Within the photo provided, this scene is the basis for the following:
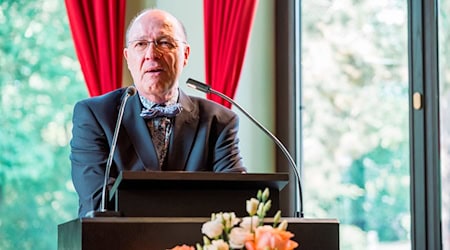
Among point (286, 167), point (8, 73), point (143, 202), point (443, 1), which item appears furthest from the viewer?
point (286, 167)

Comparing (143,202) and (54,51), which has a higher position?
(54,51)

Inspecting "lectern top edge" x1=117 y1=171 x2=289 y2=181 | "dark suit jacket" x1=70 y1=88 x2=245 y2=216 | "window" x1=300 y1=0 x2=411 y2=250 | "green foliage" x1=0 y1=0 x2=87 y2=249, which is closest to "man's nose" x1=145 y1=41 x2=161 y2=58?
"dark suit jacket" x1=70 y1=88 x2=245 y2=216

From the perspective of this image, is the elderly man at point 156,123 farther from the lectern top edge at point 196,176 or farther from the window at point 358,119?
the window at point 358,119

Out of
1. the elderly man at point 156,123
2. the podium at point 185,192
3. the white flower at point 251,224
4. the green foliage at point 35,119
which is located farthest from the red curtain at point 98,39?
the white flower at point 251,224

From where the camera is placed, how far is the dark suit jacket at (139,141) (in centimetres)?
340

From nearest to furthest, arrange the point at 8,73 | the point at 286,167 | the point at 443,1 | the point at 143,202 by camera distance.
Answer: the point at 143,202
the point at 443,1
the point at 8,73
the point at 286,167

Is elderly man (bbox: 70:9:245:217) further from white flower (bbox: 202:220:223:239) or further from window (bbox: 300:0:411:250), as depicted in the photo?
white flower (bbox: 202:220:223:239)

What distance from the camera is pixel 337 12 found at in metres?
5.14

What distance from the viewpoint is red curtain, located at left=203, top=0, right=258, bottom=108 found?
5020 millimetres

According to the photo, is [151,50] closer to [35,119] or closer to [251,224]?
[35,119]

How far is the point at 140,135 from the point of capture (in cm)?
350

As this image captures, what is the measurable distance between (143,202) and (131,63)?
115 cm

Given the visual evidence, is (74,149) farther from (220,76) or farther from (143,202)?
(220,76)

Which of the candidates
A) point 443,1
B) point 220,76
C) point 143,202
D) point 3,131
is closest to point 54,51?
point 3,131
